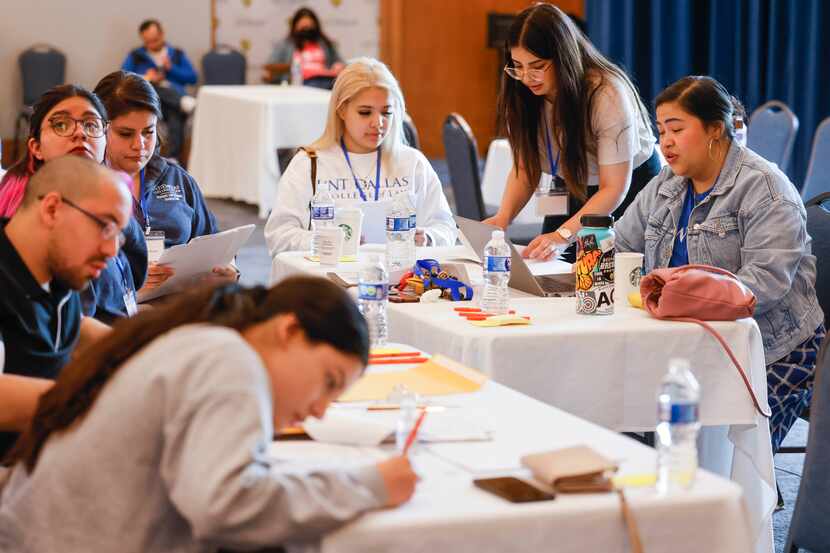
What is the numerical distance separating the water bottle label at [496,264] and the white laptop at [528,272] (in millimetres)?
246

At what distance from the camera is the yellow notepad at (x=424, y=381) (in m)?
2.21

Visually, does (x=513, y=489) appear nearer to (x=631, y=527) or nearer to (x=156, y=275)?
(x=631, y=527)

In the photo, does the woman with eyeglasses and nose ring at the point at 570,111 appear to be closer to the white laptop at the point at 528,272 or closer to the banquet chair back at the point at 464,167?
the white laptop at the point at 528,272

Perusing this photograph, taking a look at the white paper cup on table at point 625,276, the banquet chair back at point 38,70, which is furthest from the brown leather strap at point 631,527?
the banquet chair back at point 38,70

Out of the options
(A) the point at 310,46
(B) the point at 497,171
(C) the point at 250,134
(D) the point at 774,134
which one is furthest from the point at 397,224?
(A) the point at 310,46

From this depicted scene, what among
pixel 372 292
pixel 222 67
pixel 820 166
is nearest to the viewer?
pixel 372 292

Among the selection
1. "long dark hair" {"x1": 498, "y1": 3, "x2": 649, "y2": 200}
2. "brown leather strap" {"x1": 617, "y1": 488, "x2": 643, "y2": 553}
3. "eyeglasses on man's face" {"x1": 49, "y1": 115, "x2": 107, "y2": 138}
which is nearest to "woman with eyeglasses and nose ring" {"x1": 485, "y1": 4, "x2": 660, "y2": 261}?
"long dark hair" {"x1": 498, "y1": 3, "x2": 649, "y2": 200}

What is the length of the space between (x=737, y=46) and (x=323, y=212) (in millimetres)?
6671

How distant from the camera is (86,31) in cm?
1160

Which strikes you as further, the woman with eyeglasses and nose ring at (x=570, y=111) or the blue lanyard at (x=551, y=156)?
the blue lanyard at (x=551, y=156)

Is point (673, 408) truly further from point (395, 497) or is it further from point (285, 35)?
point (285, 35)

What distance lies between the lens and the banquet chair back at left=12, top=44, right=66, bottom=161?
11125mm

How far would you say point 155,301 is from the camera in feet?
11.2

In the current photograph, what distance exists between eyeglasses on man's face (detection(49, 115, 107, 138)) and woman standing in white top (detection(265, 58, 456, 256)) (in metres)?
0.89
